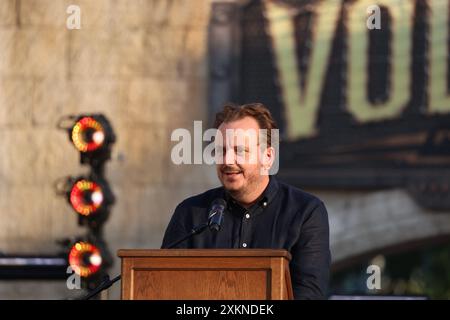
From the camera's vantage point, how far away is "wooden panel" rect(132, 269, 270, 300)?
19.6 ft

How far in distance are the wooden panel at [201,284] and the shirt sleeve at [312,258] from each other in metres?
0.78

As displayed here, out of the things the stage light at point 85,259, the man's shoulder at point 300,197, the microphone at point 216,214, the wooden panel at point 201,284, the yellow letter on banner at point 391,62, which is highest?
the yellow letter on banner at point 391,62

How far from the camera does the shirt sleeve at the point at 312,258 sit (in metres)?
6.79

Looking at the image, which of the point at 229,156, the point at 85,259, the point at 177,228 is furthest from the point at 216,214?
the point at 85,259

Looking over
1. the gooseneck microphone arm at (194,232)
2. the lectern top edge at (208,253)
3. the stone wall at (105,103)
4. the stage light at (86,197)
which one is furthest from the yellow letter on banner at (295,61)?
the lectern top edge at (208,253)

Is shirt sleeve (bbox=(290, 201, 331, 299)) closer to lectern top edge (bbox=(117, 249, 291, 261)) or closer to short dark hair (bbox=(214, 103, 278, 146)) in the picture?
short dark hair (bbox=(214, 103, 278, 146))

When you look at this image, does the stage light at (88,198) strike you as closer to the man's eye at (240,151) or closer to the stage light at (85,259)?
the stage light at (85,259)

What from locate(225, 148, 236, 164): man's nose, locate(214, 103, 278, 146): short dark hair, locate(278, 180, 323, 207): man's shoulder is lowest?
locate(278, 180, 323, 207): man's shoulder

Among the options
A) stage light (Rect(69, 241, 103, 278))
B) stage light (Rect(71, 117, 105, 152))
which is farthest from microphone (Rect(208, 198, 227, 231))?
stage light (Rect(71, 117, 105, 152))

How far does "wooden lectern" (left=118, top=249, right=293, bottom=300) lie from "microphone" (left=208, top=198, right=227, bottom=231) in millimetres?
584

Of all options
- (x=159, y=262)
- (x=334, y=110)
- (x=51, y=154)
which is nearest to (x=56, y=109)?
(x=51, y=154)

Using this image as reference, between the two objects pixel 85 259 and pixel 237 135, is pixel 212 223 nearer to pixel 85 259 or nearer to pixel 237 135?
pixel 237 135

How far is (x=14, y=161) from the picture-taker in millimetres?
18562
